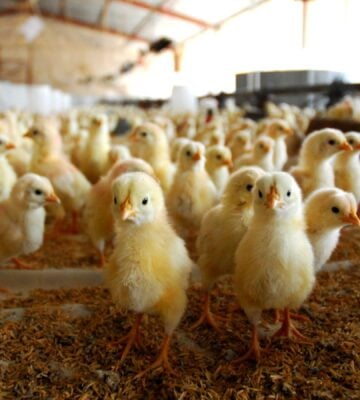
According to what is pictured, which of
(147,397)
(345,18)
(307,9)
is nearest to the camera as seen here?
(147,397)

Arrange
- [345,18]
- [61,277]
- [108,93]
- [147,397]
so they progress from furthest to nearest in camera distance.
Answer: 1. [108,93]
2. [345,18]
3. [61,277]
4. [147,397]

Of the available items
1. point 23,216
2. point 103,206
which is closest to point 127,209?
point 103,206

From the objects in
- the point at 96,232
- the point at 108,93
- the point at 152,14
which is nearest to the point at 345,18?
the point at 96,232

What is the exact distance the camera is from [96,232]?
10.2ft

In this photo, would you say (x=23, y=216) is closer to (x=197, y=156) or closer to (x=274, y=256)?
(x=197, y=156)

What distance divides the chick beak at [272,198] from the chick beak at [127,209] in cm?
A: 52

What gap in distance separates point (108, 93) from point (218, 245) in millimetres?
25042

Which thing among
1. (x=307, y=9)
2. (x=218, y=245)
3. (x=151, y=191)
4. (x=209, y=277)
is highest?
(x=307, y=9)

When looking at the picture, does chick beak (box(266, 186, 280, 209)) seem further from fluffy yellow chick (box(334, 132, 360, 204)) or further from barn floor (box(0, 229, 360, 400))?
fluffy yellow chick (box(334, 132, 360, 204))

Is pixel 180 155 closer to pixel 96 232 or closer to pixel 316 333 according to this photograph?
pixel 96 232

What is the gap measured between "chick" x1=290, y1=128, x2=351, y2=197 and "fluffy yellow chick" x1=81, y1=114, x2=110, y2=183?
7.24 feet

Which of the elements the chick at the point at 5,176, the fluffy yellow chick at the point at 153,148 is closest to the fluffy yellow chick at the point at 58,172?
the chick at the point at 5,176

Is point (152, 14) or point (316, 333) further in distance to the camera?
point (152, 14)

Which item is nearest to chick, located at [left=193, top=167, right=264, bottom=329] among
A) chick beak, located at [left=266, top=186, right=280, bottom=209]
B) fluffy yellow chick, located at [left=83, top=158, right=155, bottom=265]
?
chick beak, located at [left=266, top=186, right=280, bottom=209]
